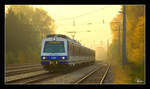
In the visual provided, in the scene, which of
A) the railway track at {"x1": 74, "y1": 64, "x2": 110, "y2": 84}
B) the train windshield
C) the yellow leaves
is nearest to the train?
the train windshield

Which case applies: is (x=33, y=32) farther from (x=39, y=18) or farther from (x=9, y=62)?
(x=39, y=18)

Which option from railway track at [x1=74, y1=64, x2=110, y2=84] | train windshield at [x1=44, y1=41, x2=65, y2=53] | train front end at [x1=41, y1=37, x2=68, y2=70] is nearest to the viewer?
railway track at [x1=74, y1=64, x2=110, y2=84]

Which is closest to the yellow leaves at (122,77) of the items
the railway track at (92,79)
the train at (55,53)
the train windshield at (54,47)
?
the railway track at (92,79)

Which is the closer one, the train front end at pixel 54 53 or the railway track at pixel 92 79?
the railway track at pixel 92 79

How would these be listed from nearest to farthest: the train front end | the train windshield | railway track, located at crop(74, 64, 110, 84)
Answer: railway track, located at crop(74, 64, 110, 84) < the train front end < the train windshield

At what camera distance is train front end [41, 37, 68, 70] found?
22.8 m

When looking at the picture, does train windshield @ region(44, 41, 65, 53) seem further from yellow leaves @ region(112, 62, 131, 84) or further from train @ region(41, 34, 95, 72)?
yellow leaves @ region(112, 62, 131, 84)

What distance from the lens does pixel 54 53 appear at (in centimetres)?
2284

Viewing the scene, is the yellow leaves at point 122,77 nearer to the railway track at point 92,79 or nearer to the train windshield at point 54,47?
the railway track at point 92,79

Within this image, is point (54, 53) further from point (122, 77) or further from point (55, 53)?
point (122, 77)

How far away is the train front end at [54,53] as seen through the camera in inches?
896

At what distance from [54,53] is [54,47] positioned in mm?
529
